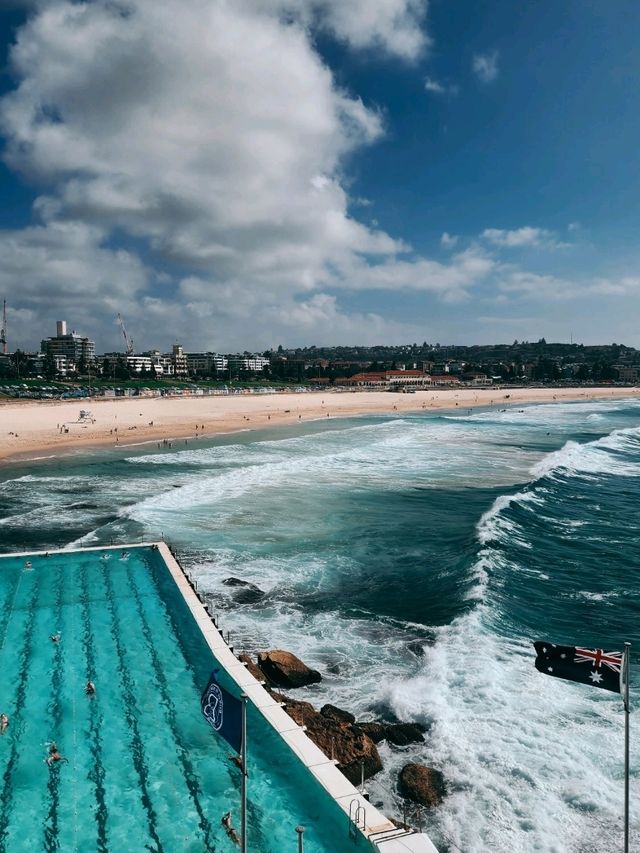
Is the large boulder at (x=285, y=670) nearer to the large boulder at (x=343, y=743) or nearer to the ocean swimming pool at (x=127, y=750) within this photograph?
the ocean swimming pool at (x=127, y=750)

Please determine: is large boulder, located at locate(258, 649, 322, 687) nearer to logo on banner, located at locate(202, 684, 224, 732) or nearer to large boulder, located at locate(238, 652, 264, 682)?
large boulder, located at locate(238, 652, 264, 682)

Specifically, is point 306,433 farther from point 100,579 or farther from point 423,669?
point 423,669

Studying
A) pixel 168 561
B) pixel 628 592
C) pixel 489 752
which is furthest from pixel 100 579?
pixel 628 592

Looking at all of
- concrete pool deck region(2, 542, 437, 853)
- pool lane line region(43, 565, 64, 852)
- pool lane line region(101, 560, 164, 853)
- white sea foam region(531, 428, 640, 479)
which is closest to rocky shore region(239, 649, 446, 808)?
concrete pool deck region(2, 542, 437, 853)

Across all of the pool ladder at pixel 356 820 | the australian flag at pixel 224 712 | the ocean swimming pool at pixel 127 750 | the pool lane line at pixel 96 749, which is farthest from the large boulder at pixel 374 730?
the australian flag at pixel 224 712

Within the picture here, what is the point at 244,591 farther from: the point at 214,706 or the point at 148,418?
the point at 148,418

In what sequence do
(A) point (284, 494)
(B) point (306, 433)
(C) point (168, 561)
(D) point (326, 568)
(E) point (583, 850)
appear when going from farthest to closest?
(B) point (306, 433)
(A) point (284, 494)
(D) point (326, 568)
(C) point (168, 561)
(E) point (583, 850)

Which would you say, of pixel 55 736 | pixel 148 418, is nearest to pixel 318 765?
pixel 55 736
